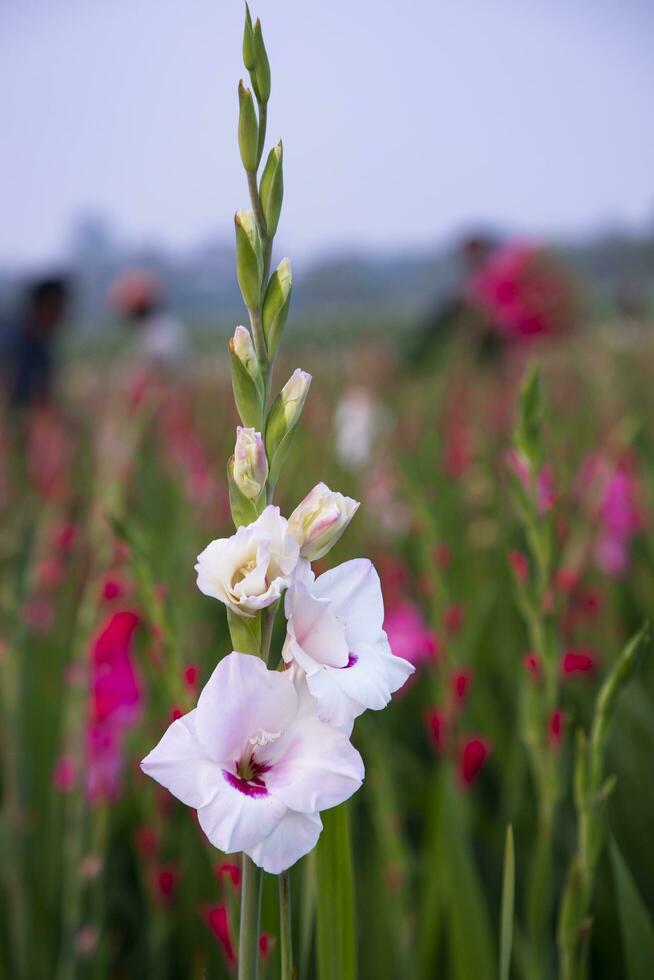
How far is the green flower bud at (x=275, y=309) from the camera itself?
0.41 metres

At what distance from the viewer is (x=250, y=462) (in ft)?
1.25

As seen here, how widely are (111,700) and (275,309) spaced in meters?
0.84

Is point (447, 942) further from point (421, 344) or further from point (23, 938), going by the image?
point (421, 344)

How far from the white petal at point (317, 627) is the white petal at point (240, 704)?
0.06ft

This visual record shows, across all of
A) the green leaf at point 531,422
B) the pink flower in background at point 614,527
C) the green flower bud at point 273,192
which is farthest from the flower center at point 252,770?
the pink flower in background at point 614,527

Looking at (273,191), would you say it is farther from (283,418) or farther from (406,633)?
(406,633)

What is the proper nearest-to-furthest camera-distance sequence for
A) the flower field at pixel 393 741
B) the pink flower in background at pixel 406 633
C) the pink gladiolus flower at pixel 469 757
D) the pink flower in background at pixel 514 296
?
the flower field at pixel 393 741
the pink gladiolus flower at pixel 469 757
the pink flower in background at pixel 406 633
the pink flower in background at pixel 514 296

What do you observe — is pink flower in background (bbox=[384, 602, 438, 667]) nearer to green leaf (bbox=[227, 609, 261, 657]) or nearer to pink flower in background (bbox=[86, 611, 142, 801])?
pink flower in background (bbox=[86, 611, 142, 801])

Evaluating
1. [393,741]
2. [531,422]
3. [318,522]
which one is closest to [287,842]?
[318,522]

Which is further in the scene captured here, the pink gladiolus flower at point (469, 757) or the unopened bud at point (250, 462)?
the pink gladiolus flower at point (469, 757)

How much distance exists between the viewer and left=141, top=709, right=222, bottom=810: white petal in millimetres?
356

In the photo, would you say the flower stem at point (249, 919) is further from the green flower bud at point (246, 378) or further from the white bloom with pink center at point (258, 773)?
A: the green flower bud at point (246, 378)

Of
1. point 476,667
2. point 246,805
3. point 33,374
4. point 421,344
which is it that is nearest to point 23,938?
point 246,805

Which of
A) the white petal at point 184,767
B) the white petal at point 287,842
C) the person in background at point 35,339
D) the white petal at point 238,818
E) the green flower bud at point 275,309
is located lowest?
the person in background at point 35,339
